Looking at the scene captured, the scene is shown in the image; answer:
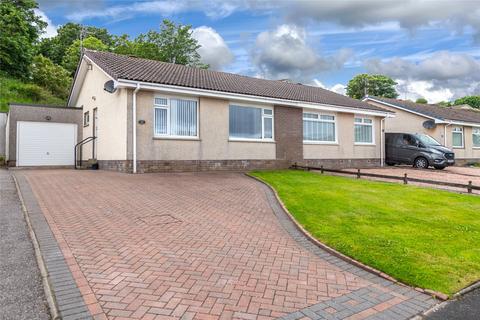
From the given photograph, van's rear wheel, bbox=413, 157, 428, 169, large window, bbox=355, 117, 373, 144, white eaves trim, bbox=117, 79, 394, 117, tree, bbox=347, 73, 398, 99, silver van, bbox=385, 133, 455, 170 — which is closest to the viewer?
white eaves trim, bbox=117, 79, 394, 117

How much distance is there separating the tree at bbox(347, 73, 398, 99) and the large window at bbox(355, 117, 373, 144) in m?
47.7

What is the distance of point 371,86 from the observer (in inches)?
2618

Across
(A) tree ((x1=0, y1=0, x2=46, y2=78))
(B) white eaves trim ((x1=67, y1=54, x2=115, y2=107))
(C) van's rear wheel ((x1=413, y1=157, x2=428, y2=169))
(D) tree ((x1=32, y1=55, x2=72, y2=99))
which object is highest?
(A) tree ((x1=0, y1=0, x2=46, y2=78))

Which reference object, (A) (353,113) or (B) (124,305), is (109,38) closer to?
(A) (353,113)

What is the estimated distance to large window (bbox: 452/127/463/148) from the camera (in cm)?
2675

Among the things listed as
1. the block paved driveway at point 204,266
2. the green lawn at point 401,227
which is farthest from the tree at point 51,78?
the green lawn at point 401,227

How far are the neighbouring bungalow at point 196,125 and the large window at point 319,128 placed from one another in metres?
0.05

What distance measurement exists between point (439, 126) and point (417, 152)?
8113mm

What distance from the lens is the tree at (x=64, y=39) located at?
47.1 m

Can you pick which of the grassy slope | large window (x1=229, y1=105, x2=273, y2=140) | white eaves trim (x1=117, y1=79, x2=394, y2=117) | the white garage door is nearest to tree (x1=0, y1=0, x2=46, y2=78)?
the grassy slope

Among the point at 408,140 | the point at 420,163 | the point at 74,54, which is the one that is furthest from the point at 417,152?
the point at 74,54

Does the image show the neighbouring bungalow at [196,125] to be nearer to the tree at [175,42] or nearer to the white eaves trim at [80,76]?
the white eaves trim at [80,76]

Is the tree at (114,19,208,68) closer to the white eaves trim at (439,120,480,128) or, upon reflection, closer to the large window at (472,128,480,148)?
the white eaves trim at (439,120,480,128)

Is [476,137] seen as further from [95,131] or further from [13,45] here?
[13,45]
